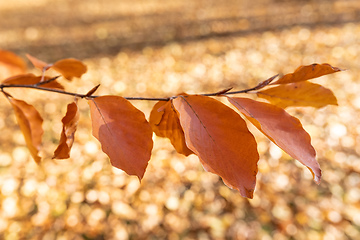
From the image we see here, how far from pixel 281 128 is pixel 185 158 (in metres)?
1.89

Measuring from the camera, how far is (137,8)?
6.00m

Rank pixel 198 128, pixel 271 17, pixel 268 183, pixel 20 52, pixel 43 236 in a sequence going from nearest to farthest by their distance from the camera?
pixel 198 128, pixel 43 236, pixel 268 183, pixel 20 52, pixel 271 17

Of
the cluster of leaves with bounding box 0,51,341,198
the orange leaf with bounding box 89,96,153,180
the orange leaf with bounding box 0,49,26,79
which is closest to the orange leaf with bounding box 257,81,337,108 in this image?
the cluster of leaves with bounding box 0,51,341,198

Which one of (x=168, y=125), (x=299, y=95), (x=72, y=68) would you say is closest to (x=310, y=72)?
(x=299, y=95)

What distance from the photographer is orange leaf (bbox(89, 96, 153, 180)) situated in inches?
17.7

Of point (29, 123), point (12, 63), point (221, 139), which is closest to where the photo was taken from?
point (221, 139)

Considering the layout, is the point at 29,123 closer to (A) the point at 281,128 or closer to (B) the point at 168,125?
(B) the point at 168,125

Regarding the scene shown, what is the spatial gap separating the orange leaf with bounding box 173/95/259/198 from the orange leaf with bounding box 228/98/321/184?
2cm

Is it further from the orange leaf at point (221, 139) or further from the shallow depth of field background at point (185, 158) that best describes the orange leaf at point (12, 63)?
the shallow depth of field background at point (185, 158)

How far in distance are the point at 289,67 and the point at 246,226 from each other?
232cm

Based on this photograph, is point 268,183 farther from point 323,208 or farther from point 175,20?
point 175,20

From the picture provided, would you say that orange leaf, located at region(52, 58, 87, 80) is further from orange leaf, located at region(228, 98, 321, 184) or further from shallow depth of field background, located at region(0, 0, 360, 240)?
shallow depth of field background, located at region(0, 0, 360, 240)

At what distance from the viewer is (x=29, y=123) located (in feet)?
2.15

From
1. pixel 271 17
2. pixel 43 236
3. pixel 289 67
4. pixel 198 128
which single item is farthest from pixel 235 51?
pixel 198 128
